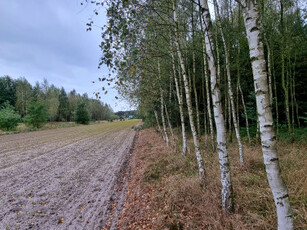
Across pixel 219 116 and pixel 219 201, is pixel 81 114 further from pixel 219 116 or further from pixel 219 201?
pixel 219 116

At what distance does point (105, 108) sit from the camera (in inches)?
2844

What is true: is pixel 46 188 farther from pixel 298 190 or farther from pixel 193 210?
pixel 298 190

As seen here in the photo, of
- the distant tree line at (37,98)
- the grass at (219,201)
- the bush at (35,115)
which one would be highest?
the distant tree line at (37,98)

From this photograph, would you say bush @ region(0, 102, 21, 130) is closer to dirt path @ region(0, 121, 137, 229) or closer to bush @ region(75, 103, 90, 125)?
bush @ region(75, 103, 90, 125)

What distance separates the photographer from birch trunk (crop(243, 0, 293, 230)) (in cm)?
162

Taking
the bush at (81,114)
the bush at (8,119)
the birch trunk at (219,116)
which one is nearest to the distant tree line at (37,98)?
the bush at (81,114)

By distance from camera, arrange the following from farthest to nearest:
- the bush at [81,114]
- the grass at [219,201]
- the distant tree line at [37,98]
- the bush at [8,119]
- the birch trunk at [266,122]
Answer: the bush at [81,114], the distant tree line at [37,98], the bush at [8,119], the grass at [219,201], the birch trunk at [266,122]

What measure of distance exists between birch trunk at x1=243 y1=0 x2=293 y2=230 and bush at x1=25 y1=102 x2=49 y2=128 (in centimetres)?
3604

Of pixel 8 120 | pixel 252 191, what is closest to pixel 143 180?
pixel 252 191

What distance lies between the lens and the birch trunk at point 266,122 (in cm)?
162

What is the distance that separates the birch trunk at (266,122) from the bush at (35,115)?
3604 centimetres

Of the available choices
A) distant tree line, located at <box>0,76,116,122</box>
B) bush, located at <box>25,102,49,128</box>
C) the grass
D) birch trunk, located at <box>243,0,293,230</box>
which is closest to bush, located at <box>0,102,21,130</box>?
bush, located at <box>25,102,49,128</box>

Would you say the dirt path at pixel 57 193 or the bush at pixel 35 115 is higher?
the bush at pixel 35 115

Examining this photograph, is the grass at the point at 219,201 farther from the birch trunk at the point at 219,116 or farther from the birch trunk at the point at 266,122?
the birch trunk at the point at 266,122
